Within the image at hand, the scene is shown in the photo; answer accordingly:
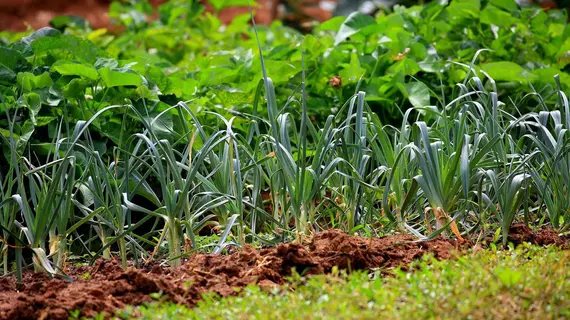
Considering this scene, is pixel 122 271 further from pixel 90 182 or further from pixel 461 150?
pixel 461 150

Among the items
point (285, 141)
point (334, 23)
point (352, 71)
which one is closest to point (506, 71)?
point (352, 71)

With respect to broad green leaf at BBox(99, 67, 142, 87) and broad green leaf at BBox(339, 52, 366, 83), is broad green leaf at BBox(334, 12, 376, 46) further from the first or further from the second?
broad green leaf at BBox(99, 67, 142, 87)

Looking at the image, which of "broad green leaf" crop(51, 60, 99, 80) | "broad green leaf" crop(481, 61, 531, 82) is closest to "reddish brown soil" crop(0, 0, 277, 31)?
"broad green leaf" crop(481, 61, 531, 82)

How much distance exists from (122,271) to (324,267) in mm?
675

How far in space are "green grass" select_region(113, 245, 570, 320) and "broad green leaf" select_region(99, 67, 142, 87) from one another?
1290 millimetres

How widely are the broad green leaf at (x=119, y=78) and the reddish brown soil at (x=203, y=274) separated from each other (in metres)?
0.91

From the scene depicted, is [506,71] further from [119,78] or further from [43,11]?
[43,11]

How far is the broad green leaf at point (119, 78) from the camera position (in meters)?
3.13

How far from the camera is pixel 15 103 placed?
9.94ft

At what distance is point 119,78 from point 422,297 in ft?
5.85

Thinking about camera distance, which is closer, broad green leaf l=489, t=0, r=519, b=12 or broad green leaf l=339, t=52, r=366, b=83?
broad green leaf l=339, t=52, r=366, b=83

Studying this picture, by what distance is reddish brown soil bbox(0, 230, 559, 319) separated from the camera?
2.10m

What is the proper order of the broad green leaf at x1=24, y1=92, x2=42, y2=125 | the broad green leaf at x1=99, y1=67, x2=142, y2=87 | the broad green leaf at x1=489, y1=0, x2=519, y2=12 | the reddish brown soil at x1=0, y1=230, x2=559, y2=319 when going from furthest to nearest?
the broad green leaf at x1=489, y1=0, x2=519, y2=12, the broad green leaf at x1=99, y1=67, x2=142, y2=87, the broad green leaf at x1=24, y1=92, x2=42, y2=125, the reddish brown soil at x1=0, y1=230, x2=559, y2=319

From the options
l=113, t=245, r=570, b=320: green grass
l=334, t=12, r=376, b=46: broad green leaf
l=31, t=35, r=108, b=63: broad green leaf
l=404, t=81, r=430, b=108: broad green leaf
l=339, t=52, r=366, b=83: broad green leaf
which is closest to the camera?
l=113, t=245, r=570, b=320: green grass
